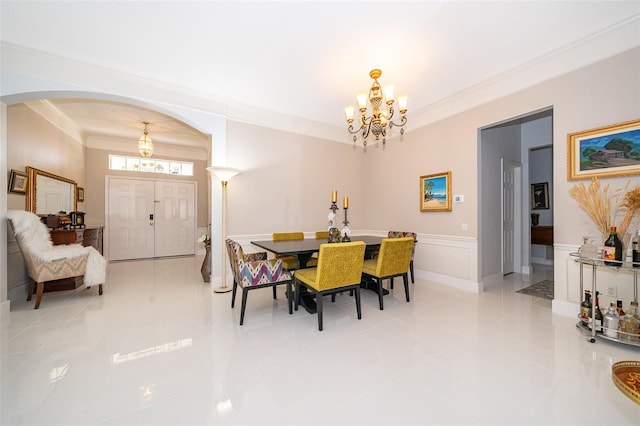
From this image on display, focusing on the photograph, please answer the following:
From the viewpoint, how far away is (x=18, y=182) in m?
3.29

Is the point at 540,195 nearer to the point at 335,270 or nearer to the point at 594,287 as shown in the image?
the point at 594,287

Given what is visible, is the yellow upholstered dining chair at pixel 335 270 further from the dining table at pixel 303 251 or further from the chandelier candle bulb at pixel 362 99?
the chandelier candle bulb at pixel 362 99

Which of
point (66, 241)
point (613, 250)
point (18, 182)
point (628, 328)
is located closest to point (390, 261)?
point (613, 250)

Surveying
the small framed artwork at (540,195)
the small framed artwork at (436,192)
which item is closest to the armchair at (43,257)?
the small framed artwork at (436,192)

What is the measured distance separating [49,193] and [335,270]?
5.13 metres

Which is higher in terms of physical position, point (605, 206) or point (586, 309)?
point (605, 206)

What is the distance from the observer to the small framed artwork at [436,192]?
402 centimetres

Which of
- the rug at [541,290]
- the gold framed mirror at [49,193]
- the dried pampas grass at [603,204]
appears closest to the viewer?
the dried pampas grass at [603,204]

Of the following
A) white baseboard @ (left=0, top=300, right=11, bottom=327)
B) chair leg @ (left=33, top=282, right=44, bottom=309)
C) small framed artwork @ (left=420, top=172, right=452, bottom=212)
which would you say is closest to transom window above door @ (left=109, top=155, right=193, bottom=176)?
chair leg @ (left=33, top=282, right=44, bottom=309)

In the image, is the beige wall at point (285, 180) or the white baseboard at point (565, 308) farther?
the beige wall at point (285, 180)

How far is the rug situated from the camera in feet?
11.4

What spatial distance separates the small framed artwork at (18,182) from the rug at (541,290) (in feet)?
24.2

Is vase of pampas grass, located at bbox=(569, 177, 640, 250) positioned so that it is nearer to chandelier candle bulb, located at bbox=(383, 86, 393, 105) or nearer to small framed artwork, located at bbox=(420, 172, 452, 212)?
small framed artwork, located at bbox=(420, 172, 452, 212)

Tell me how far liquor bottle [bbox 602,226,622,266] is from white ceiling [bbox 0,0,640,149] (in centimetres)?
195
